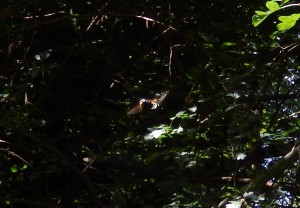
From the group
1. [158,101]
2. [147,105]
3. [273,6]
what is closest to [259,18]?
[273,6]

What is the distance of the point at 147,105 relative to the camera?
2.58 meters

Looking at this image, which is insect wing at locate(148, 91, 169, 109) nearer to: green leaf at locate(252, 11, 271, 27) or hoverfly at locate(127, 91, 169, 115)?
hoverfly at locate(127, 91, 169, 115)

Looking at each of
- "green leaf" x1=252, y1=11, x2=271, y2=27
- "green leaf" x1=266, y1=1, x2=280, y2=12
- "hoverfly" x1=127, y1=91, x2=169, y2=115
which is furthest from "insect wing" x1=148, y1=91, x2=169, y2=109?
"green leaf" x1=266, y1=1, x2=280, y2=12

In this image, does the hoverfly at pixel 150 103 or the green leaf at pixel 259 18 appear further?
the hoverfly at pixel 150 103

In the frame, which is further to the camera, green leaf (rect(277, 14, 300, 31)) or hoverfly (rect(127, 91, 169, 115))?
hoverfly (rect(127, 91, 169, 115))

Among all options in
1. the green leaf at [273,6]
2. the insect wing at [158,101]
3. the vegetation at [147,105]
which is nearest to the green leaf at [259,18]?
the green leaf at [273,6]

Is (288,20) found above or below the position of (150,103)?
above

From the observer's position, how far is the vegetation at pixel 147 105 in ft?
7.80

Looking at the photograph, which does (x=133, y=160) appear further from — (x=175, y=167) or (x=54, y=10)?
(x=54, y=10)

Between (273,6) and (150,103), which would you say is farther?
(150,103)

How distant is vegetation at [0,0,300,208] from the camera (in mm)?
2377

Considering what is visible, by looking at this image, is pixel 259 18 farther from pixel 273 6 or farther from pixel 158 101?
pixel 158 101

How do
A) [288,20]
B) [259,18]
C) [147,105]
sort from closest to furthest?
[288,20], [259,18], [147,105]

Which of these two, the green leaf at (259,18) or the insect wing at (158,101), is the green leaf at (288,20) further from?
the insect wing at (158,101)
